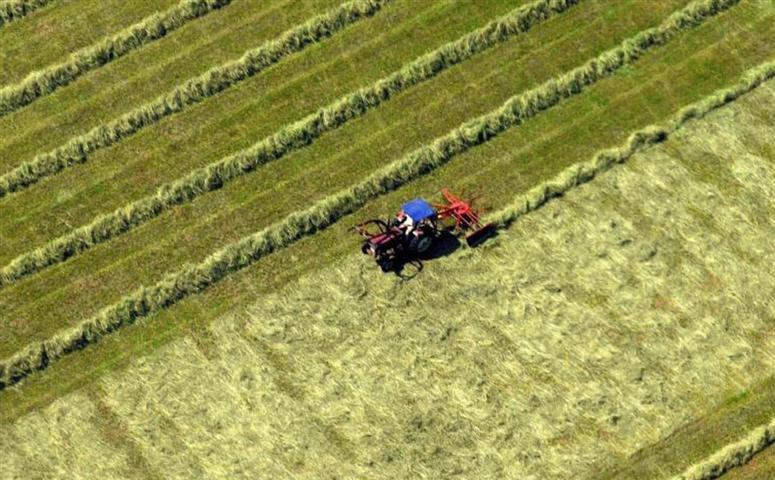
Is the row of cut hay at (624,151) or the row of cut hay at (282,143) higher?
the row of cut hay at (282,143)

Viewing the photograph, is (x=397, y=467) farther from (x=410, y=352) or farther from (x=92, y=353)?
(x=92, y=353)

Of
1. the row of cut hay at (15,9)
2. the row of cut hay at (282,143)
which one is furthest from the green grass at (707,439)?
the row of cut hay at (15,9)

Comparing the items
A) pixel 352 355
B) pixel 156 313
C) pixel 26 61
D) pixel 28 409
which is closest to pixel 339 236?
pixel 352 355

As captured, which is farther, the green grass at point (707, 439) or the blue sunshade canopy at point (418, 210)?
the blue sunshade canopy at point (418, 210)

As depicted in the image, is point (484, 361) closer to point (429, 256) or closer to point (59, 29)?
point (429, 256)

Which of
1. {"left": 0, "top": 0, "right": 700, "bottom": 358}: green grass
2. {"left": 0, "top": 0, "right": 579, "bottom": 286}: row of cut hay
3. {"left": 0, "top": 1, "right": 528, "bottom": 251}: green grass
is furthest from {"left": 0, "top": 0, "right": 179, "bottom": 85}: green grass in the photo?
{"left": 0, "top": 0, "right": 700, "bottom": 358}: green grass

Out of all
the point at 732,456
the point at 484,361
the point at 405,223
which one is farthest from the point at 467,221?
the point at 732,456

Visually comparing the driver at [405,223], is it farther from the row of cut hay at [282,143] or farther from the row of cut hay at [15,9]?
the row of cut hay at [15,9]
